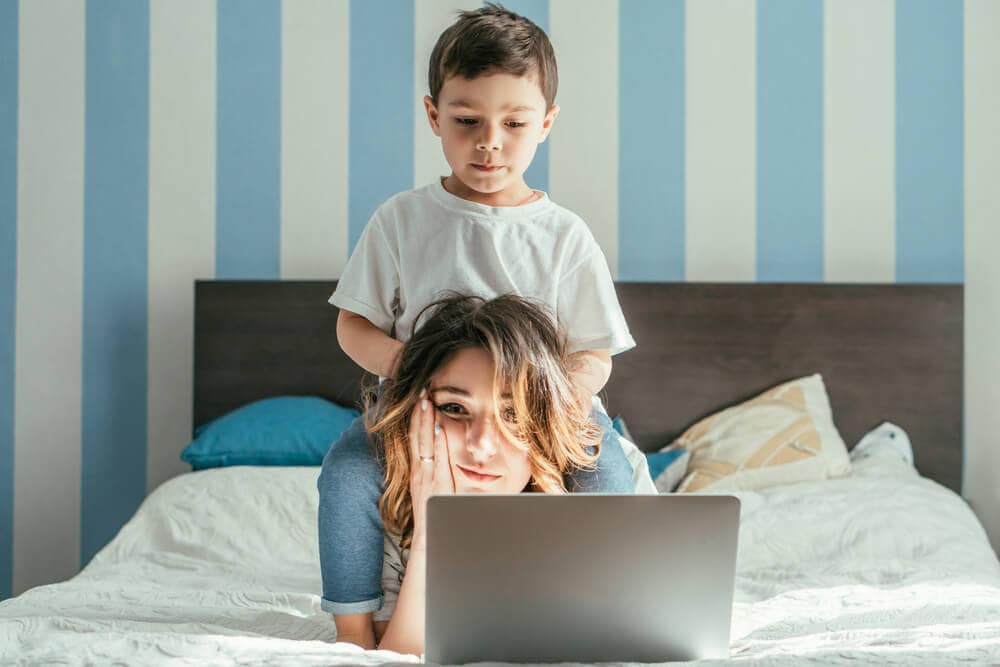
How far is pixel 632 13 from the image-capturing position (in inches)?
117

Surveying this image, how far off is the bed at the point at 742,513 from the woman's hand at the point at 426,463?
0.19 meters

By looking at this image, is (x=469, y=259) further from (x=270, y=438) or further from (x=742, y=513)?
(x=270, y=438)

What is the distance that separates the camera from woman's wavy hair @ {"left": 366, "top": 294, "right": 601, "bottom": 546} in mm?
1340

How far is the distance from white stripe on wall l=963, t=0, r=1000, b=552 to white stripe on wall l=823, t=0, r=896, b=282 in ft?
0.70

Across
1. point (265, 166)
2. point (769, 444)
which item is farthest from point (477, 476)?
point (265, 166)

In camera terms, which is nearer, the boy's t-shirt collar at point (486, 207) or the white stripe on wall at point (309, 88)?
the boy's t-shirt collar at point (486, 207)

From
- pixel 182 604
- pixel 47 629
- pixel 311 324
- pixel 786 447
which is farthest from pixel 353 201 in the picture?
pixel 47 629

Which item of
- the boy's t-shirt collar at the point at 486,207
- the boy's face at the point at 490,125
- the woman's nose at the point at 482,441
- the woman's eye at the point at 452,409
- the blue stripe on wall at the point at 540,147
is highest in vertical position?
the blue stripe on wall at the point at 540,147

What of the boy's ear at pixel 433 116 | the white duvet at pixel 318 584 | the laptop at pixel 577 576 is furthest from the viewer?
the boy's ear at pixel 433 116

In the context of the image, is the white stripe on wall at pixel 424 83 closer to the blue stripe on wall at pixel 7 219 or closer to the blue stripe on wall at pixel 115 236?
the blue stripe on wall at pixel 115 236

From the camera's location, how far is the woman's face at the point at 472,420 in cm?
135

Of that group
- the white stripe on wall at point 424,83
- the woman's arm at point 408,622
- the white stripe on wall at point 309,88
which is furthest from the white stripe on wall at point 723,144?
the woman's arm at point 408,622

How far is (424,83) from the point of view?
9.77ft

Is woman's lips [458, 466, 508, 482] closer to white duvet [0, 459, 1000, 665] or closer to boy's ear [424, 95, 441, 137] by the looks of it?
white duvet [0, 459, 1000, 665]
